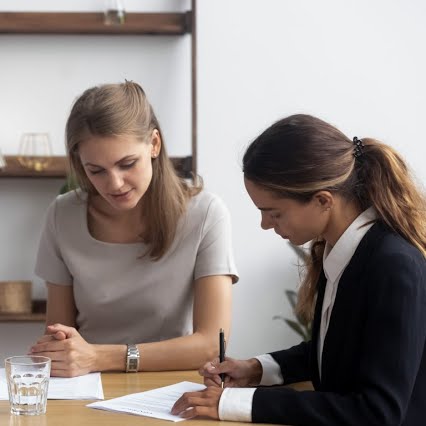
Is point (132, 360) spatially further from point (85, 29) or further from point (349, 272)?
point (85, 29)

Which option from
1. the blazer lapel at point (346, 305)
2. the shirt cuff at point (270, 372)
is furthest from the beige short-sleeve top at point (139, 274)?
the blazer lapel at point (346, 305)

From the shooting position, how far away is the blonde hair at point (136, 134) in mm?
2311

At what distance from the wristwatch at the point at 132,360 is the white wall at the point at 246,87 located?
1828 millimetres

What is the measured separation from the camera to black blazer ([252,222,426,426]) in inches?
62.8

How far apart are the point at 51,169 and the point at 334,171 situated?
7.46 feet

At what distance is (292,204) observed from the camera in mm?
1757

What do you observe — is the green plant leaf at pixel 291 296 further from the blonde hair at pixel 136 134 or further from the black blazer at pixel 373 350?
the black blazer at pixel 373 350

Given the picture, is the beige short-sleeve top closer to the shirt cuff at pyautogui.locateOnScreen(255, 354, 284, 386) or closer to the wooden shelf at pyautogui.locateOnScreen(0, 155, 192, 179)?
the shirt cuff at pyautogui.locateOnScreen(255, 354, 284, 386)

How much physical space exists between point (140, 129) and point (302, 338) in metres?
1.89

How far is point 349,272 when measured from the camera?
1742 millimetres

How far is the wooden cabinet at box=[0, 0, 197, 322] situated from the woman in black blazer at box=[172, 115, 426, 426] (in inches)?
75.2

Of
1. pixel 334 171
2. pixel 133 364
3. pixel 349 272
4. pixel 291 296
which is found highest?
pixel 334 171

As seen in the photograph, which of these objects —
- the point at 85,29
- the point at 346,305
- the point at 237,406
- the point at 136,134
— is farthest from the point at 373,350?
the point at 85,29

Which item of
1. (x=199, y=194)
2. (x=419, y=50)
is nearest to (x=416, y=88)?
(x=419, y=50)
